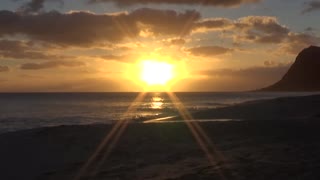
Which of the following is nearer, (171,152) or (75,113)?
(171,152)

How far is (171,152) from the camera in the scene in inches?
562

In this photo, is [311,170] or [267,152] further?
[267,152]

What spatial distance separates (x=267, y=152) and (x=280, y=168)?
2215 mm

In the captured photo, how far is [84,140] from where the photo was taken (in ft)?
58.6

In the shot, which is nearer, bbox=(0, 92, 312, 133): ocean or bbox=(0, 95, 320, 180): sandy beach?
bbox=(0, 95, 320, 180): sandy beach

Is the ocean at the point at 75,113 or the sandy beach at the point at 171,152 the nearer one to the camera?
the sandy beach at the point at 171,152

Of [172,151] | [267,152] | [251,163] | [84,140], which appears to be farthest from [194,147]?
[84,140]

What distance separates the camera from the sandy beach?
35.9 ft

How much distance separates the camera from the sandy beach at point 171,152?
35.9ft

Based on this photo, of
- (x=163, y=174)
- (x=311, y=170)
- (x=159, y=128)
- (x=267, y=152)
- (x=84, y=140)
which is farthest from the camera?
(x=159, y=128)

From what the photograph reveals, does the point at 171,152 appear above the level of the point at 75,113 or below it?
below

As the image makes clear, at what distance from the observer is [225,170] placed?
10.7 meters

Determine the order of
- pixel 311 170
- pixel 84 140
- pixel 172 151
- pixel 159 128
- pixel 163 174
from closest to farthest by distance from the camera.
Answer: pixel 311 170
pixel 163 174
pixel 172 151
pixel 84 140
pixel 159 128

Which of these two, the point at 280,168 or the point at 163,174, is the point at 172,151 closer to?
the point at 163,174
